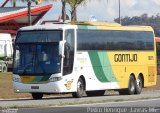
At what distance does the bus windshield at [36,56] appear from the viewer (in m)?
28.0

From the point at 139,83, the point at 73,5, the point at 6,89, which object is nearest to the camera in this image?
the point at 139,83

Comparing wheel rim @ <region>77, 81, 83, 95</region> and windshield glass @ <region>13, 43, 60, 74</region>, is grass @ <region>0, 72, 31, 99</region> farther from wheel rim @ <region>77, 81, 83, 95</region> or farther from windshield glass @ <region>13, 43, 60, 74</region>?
wheel rim @ <region>77, 81, 83, 95</region>

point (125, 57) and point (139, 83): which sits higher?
point (125, 57)

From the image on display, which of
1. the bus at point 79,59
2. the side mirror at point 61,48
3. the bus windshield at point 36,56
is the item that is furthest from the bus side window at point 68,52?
the bus windshield at point 36,56

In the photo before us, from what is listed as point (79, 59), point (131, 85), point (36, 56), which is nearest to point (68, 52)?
point (79, 59)

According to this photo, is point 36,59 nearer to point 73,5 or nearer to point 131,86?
point 131,86

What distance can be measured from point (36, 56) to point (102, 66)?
13.5 ft

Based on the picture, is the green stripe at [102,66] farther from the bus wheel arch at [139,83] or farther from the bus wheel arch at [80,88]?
the bus wheel arch at [139,83]

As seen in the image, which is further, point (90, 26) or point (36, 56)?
point (90, 26)

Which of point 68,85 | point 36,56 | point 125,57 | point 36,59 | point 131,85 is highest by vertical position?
point 36,56

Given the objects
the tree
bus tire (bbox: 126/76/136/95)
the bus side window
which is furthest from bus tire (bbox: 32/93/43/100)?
the tree

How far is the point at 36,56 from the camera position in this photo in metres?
28.3

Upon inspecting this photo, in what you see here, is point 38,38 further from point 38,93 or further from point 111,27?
point 111,27

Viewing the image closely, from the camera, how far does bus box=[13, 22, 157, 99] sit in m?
28.0
